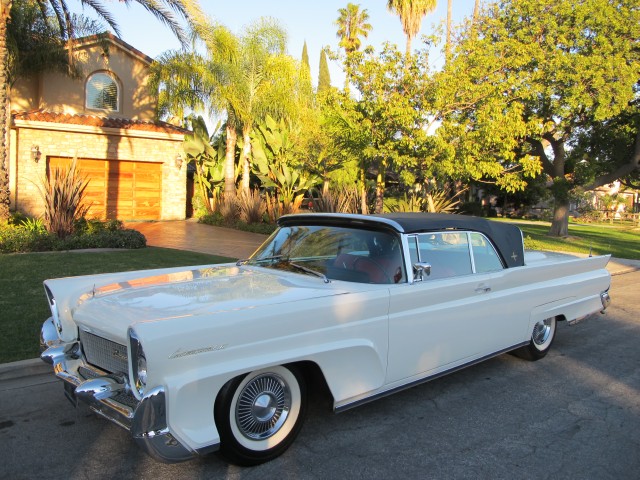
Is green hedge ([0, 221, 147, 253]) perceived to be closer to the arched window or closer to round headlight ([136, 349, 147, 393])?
round headlight ([136, 349, 147, 393])

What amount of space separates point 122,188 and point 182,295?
17.3m

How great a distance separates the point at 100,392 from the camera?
2928 millimetres

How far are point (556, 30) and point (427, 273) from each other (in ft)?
56.1

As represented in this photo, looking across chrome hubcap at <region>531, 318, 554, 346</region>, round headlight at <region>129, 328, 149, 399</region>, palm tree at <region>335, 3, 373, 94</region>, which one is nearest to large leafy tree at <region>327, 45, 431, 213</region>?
chrome hubcap at <region>531, 318, 554, 346</region>

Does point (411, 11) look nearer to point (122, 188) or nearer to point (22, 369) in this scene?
point (122, 188)

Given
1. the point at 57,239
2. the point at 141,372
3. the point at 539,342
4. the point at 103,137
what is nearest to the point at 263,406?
the point at 141,372

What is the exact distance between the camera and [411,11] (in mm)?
29672

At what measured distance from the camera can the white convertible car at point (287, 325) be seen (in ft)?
9.23

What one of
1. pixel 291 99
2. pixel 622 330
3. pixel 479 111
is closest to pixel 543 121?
pixel 479 111

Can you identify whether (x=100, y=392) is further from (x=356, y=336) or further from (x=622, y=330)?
(x=622, y=330)

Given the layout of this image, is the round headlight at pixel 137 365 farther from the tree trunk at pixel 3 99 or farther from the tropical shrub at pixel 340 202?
the tropical shrub at pixel 340 202

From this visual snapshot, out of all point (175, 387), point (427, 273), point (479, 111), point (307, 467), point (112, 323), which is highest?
point (479, 111)

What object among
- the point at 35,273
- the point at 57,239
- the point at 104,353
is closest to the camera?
the point at 104,353

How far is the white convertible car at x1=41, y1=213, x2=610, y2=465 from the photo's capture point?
2.81 m
